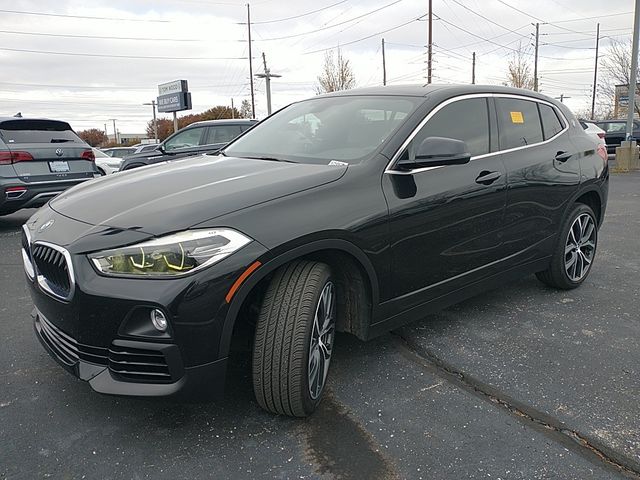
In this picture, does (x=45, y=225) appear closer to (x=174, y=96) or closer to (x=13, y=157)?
(x=13, y=157)

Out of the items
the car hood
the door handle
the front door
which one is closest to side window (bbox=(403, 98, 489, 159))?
the front door

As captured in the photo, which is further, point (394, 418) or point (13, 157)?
point (13, 157)

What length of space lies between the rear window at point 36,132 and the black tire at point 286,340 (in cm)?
605

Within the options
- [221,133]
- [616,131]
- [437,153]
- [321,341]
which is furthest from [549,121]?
[616,131]

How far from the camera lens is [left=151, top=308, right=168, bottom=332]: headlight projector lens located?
2.12 m

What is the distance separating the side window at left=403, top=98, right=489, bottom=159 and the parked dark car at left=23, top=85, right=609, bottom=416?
0.04 ft

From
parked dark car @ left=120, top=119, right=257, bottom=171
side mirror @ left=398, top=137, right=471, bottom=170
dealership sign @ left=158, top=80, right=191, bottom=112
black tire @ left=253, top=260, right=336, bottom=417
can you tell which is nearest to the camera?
black tire @ left=253, top=260, right=336, bottom=417

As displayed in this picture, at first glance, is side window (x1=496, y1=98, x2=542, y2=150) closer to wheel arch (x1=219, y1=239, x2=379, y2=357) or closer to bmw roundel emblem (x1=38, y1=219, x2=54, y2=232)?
wheel arch (x1=219, y1=239, x2=379, y2=357)

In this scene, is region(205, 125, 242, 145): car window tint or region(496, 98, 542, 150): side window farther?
region(205, 125, 242, 145): car window tint

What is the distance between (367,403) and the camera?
272 cm

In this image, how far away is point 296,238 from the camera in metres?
2.37

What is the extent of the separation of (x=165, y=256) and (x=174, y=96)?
2874 centimetres

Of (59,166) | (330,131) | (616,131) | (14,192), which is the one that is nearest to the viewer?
(330,131)

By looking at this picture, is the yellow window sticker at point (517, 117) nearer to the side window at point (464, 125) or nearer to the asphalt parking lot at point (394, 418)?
the side window at point (464, 125)
